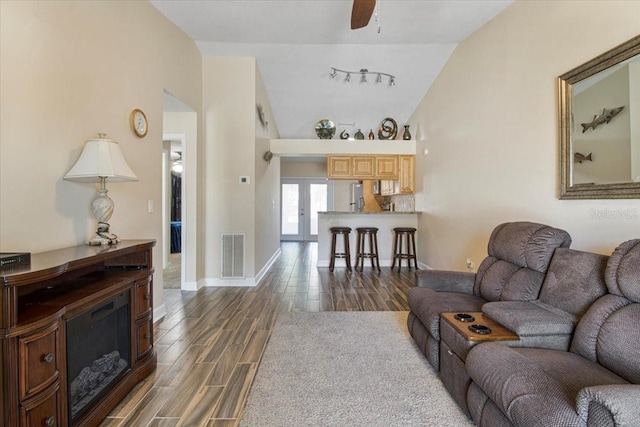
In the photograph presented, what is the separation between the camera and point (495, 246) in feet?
8.20

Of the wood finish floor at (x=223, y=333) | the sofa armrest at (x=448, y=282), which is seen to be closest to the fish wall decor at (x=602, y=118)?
the sofa armrest at (x=448, y=282)

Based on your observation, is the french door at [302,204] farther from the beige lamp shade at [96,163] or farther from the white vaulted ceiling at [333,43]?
the beige lamp shade at [96,163]

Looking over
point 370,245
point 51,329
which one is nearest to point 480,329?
point 51,329

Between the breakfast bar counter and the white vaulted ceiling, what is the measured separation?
1.93 meters

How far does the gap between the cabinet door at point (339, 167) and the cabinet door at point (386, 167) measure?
0.54m

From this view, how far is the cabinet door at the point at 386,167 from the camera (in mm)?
5801

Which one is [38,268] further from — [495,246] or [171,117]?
[171,117]

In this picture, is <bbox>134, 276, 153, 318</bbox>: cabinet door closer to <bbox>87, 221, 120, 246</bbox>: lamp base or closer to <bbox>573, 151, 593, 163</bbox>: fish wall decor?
<bbox>87, 221, 120, 246</bbox>: lamp base

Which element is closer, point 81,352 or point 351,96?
point 81,352

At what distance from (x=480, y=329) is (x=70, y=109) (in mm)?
2855

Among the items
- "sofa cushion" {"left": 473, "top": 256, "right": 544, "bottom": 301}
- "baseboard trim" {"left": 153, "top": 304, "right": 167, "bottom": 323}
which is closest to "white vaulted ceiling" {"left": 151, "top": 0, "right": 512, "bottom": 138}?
"sofa cushion" {"left": 473, "top": 256, "right": 544, "bottom": 301}

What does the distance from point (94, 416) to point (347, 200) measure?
28.3 ft

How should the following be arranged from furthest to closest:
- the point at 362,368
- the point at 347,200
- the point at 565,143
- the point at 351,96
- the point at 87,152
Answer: the point at 347,200
the point at 351,96
the point at 565,143
the point at 362,368
the point at 87,152

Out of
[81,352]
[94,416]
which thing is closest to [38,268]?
[81,352]
